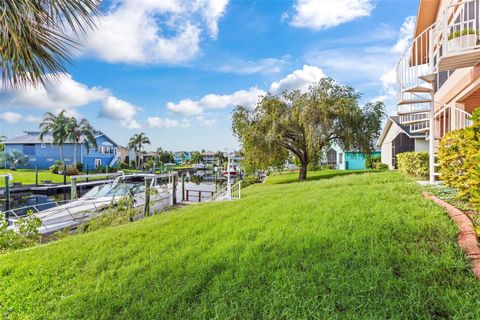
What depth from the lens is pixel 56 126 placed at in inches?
1352

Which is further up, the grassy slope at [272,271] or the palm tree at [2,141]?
the palm tree at [2,141]

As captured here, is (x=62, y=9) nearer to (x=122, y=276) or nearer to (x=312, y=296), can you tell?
(x=122, y=276)

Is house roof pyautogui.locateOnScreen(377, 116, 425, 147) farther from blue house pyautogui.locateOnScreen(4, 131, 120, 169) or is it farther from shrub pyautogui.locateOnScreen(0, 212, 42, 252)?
blue house pyautogui.locateOnScreen(4, 131, 120, 169)

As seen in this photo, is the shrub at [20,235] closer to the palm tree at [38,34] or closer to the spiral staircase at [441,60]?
the palm tree at [38,34]

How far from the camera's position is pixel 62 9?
376 cm

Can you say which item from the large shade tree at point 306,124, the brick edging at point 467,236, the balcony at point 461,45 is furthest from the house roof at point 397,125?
the brick edging at point 467,236

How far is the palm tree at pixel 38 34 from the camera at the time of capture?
3.45 m

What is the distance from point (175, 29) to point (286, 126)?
936 cm

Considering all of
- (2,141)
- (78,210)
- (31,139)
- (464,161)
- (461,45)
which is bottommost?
(78,210)

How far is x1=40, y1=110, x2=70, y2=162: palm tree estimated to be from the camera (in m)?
34.2

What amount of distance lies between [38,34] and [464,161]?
6545 millimetres

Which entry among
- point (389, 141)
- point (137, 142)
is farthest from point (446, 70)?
point (137, 142)

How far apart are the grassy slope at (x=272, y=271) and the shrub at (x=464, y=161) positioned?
1.87 feet

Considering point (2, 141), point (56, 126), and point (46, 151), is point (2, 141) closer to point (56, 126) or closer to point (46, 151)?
point (46, 151)
